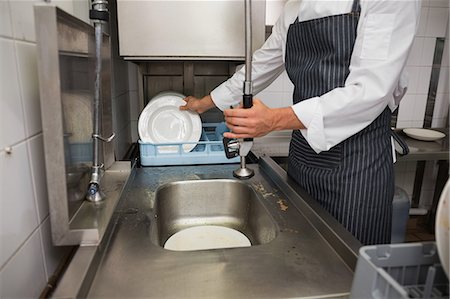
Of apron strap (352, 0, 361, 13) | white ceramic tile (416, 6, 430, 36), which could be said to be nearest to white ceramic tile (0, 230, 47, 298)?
apron strap (352, 0, 361, 13)

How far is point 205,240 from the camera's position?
1.01 m

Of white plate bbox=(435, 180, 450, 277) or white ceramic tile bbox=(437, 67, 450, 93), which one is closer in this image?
white plate bbox=(435, 180, 450, 277)

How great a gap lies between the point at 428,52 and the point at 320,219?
2.14 m

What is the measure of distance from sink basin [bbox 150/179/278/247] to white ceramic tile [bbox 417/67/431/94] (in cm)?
193

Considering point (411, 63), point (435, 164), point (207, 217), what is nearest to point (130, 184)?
point (207, 217)

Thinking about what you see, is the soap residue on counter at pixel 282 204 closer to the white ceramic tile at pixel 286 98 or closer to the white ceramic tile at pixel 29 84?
the white ceramic tile at pixel 29 84

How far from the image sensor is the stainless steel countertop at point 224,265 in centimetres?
60

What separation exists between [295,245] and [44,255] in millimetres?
547

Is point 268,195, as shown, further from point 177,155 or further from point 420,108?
point 420,108

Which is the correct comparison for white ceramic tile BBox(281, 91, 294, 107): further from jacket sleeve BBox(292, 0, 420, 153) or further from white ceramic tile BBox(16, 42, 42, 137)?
white ceramic tile BBox(16, 42, 42, 137)

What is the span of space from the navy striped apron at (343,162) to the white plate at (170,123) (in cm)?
49

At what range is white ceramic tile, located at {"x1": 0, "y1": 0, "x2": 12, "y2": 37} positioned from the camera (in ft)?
1.74

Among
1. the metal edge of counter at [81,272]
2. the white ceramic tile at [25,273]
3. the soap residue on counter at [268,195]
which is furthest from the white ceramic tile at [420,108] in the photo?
the white ceramic tile at [25,273]

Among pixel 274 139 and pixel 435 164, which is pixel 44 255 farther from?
pixel 435 164
